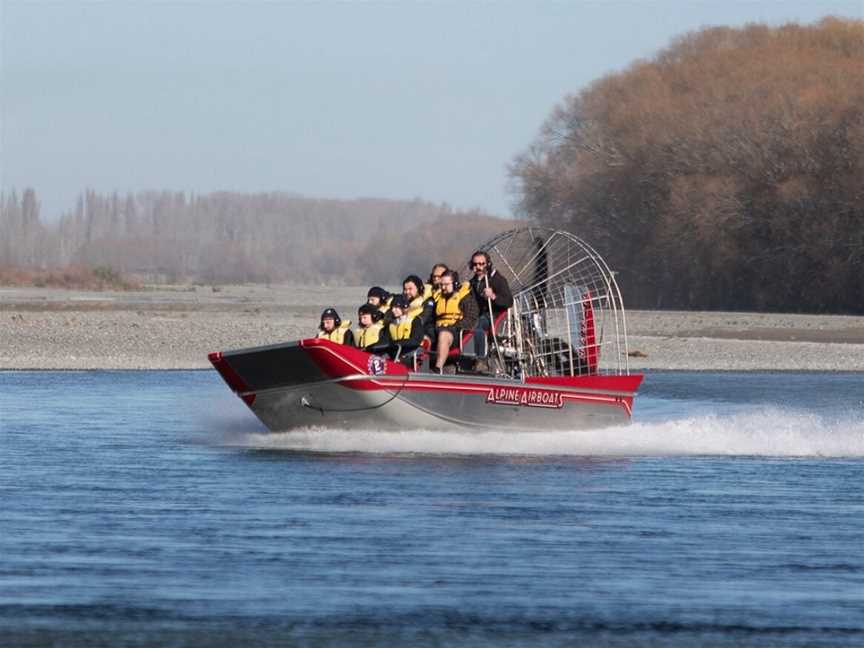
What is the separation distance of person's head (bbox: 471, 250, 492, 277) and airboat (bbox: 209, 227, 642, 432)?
0.55 metres

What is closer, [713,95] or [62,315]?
[62,315]

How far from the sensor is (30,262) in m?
166

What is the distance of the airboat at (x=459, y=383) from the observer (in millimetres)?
17406

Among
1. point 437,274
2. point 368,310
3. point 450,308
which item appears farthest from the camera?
point 437,274

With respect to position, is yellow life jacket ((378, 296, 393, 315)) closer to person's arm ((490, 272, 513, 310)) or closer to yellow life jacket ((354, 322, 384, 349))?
yellow life jacket ((354, 322, 384, 349))

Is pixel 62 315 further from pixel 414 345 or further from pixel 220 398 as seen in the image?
pixel 414 345

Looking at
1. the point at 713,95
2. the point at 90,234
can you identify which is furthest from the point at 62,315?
the point at 90,234

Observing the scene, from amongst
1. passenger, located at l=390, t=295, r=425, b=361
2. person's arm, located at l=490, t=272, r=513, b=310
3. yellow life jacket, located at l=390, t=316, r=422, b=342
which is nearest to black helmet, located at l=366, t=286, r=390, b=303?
passenger, located at l=390, t=295, r=425, b=361

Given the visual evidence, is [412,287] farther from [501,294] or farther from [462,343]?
[501,294]

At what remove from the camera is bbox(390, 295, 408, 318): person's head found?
18.3 metres

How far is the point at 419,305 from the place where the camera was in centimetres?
1842

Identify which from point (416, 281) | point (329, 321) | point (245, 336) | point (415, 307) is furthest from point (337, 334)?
point (245, 336)

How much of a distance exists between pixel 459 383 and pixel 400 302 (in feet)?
4.91

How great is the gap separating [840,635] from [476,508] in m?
4.74
